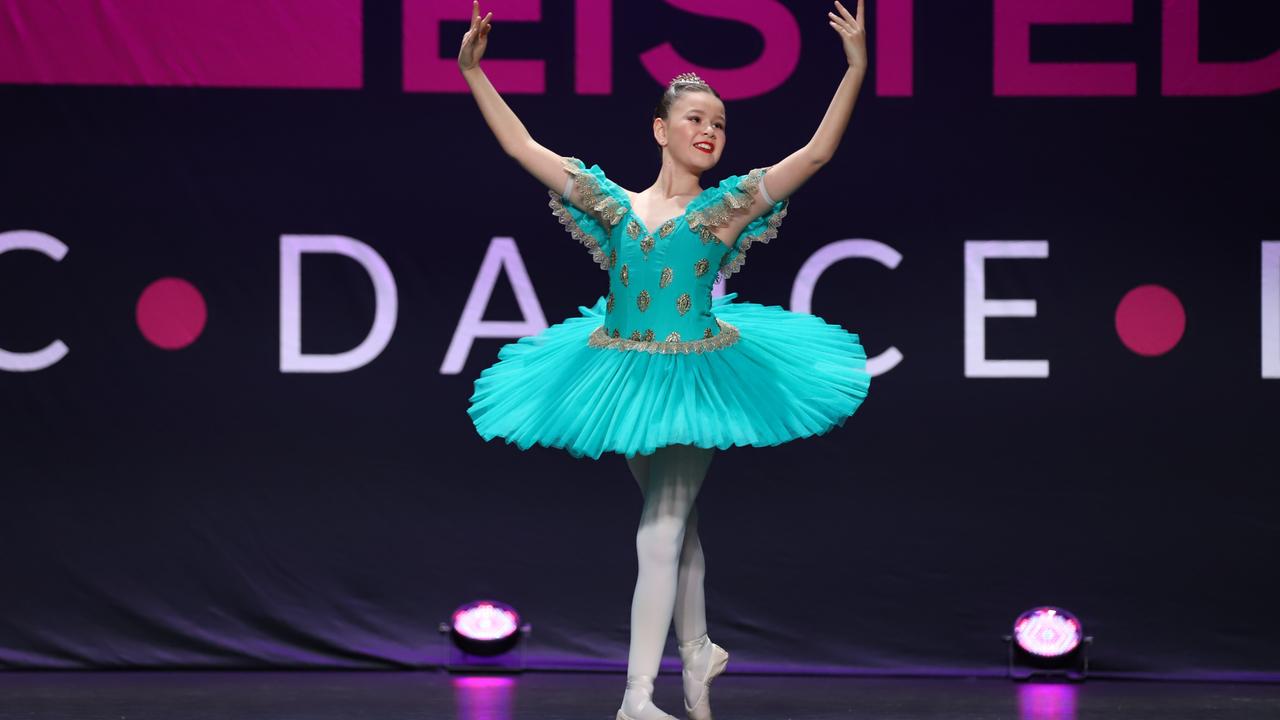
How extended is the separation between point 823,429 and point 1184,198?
1.91 metres

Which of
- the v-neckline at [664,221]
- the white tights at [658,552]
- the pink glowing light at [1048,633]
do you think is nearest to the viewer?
the white tights at [658,552]

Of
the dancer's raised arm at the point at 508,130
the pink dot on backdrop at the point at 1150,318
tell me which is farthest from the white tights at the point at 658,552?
the pink dot on backdrop at the point at 1150,318

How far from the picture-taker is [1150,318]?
461cm

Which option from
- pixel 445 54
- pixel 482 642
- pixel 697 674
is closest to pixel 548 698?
pixel 482 642

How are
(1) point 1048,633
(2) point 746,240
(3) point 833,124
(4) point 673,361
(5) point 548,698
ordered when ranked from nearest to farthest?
(3) point 833,124, (4) point 673,361, (2) point 746,240, (5) point 548,698, (1) point 1048,633

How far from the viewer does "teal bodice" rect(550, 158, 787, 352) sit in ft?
10.9

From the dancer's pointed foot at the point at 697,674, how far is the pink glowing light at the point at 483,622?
116 centimetres

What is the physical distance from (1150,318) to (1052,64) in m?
0.76

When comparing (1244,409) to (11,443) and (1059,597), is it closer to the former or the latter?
(1059,597)

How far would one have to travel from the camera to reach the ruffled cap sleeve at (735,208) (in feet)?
10.8

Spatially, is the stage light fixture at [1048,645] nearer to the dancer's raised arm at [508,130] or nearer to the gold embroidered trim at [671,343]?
the gold embroidered trim at [671,343]

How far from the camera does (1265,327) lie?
458 cm

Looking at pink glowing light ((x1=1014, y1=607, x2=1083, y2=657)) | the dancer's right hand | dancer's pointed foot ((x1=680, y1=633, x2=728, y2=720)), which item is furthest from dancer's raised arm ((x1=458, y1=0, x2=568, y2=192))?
pink glowing light ((x1=1014, y1=607, x2=1083, y2=657))

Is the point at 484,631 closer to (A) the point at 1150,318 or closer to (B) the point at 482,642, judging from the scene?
(B) the point at 482,642
